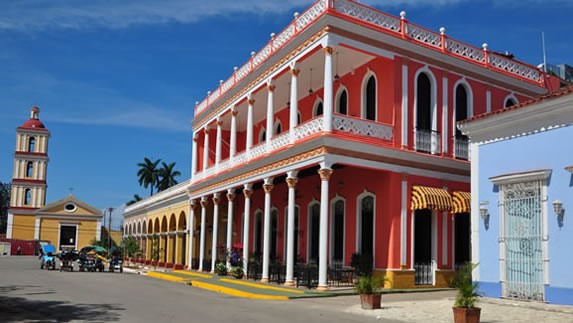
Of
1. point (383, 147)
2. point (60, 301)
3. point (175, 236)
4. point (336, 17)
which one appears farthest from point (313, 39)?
point (175, 236)

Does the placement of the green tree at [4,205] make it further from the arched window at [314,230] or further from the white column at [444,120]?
the white column at [444,120]

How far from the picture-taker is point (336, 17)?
2041cm

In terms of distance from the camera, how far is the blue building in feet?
47.2

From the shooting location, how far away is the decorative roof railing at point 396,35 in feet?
69.2

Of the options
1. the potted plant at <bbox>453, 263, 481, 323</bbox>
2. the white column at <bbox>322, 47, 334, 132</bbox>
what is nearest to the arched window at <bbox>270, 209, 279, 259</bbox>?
the white column at <bbox>322, 47, 334, 132</bbox>

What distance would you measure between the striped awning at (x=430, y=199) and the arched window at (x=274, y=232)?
9835 millimetres

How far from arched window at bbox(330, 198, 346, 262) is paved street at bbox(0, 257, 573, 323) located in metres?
5.36

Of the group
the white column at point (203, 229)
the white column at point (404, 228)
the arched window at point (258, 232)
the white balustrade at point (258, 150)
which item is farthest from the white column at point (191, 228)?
the white column at point (404, 228)

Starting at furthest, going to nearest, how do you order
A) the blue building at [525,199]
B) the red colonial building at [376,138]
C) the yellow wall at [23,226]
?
the yellow wall at [23,226]
the red colonial building at [376,138]
the blue building at [525,199]

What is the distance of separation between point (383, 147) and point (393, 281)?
4573mm

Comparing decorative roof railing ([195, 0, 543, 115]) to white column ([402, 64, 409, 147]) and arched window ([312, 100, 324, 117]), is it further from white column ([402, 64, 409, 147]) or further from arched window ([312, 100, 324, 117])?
arched window ([312, 100, 324, 117])

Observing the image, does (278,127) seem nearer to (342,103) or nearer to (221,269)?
(342,103)

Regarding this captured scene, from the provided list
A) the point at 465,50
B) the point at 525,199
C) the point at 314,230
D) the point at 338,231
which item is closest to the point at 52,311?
the point at 525,199

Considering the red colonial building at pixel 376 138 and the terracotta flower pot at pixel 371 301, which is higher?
the red colonial building at pixel 376 138
